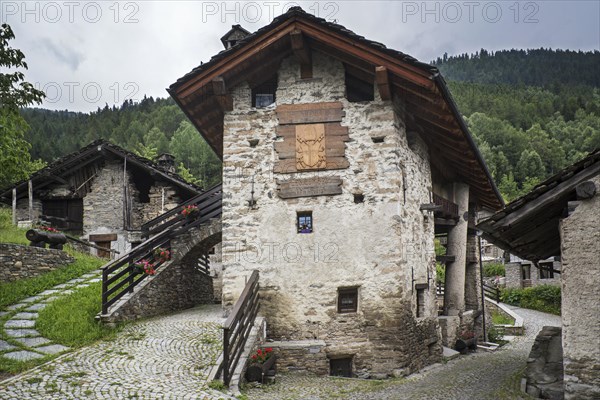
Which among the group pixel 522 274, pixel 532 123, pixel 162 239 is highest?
pixel 532 123

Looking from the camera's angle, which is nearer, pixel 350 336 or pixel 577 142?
pixel 350 336

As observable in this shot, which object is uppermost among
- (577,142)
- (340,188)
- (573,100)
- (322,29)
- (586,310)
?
(573,100)

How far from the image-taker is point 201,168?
52.8 meters

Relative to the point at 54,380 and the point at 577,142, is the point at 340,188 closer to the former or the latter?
the point at 54,380

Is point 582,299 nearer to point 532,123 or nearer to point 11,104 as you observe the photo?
point 11,104

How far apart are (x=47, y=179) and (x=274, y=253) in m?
15.3

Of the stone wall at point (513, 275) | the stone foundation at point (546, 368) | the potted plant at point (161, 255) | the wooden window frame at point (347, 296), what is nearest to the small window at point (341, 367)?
the wooden window frame at point (347, 296)

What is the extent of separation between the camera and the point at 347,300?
971cm

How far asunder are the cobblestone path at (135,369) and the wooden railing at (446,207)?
5783mm

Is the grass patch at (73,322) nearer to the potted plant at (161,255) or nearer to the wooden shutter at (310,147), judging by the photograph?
the potted plant at (161,255)

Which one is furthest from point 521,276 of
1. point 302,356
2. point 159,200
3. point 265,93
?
point 265,93

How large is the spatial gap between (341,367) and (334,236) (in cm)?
234

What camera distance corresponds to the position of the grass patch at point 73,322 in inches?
373

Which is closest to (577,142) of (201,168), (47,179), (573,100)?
(573,100)
